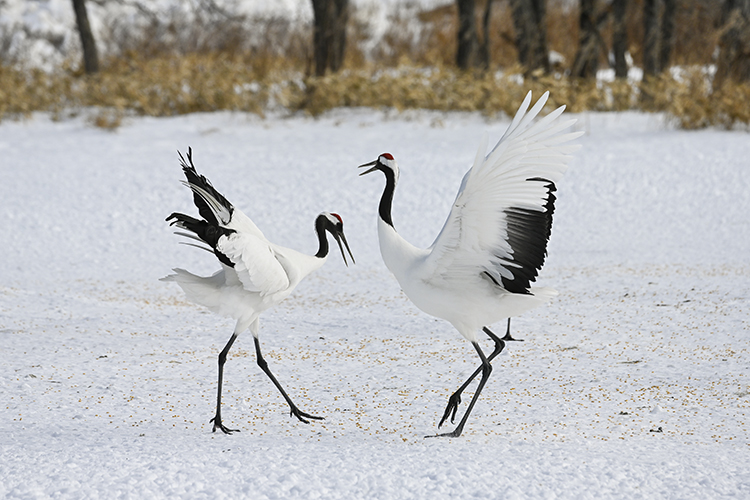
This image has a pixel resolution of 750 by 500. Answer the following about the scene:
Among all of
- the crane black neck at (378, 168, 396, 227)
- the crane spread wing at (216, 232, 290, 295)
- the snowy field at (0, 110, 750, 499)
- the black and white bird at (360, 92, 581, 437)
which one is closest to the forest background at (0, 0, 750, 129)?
the snowy field at (0, 110, 750, 499)

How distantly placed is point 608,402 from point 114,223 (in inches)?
264

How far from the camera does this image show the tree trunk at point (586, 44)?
1386 centimetres

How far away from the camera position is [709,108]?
11.7m

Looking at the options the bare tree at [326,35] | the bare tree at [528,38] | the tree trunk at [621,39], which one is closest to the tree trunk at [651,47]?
the tree trunk at [621,39]

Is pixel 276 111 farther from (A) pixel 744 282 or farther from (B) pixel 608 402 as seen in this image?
(B) pixel 608 402


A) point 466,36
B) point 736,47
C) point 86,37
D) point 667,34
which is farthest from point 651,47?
point 86,37

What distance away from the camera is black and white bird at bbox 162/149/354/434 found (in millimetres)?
3654

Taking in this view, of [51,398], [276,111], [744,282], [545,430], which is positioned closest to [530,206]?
[545,430]

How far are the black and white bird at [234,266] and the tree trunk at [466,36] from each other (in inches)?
446

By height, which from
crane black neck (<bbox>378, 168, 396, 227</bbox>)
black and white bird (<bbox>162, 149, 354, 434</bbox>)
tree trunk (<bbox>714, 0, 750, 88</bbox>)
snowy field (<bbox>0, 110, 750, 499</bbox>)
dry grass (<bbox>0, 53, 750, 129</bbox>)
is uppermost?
tree trunk (<bbox>714, 0, 750, 88</bbox>)

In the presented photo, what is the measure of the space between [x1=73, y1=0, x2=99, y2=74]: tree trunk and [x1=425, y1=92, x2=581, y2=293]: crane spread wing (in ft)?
44.4

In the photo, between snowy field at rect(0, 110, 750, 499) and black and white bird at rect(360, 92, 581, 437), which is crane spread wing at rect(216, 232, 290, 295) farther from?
snowy field at rect(0, 110, 750, 499)

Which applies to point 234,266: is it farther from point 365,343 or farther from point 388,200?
point 365,343

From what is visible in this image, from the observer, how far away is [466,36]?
14930 mm
